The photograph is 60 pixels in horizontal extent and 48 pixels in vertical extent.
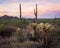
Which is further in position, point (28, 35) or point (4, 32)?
point (4, 32)

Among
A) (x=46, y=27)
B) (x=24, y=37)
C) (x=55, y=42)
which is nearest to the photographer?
(x=46, y=27)

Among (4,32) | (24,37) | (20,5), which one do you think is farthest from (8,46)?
(20,5)

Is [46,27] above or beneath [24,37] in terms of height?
above

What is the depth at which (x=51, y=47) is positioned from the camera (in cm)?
2327

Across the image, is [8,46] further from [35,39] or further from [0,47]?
[35,39]

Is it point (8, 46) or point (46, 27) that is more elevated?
point (46, 27)

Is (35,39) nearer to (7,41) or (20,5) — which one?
(7,41)

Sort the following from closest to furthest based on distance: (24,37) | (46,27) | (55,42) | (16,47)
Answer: (46,27)
(16,47)
(55,42)
(24,37)

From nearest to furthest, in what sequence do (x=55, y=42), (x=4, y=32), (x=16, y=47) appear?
1. (x=16, y=47)
2. (x=55, y=42)
3. (x=4, y=32)

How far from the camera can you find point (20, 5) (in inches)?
1797

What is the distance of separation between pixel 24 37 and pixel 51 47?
490 centimetres

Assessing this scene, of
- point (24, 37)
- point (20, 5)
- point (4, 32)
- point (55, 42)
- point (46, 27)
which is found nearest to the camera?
point (46, 27)

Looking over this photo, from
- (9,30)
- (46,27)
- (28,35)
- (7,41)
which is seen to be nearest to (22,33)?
(28,35)

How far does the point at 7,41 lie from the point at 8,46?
2.81 m
